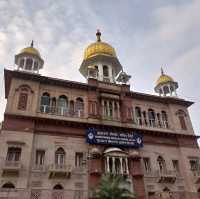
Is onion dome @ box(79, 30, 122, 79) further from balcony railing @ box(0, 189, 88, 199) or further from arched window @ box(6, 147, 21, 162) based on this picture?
balcony railing @ box(0, 189, 88, 199)

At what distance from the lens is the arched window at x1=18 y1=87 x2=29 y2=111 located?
2256 centimetres

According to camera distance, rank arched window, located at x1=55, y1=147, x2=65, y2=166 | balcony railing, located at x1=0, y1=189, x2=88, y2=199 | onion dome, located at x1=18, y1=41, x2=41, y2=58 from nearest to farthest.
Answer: balcony railing, located at x1=0, y1=189, x2=88, y2=199 → arched window, located at x1=55, y1=147, x2=65, y2=166 → onion dome, located at x1=18, y1=41, x2=41, y2=58

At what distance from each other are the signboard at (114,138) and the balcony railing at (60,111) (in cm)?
256

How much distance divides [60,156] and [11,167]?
4.45 meters

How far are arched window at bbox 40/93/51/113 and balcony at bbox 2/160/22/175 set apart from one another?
6.13m

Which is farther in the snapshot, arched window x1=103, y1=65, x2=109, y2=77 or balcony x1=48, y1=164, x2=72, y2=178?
arched window x1=103, y1=65, x2=109, y2=77

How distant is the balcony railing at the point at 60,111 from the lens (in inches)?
933

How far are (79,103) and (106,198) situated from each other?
1098cm

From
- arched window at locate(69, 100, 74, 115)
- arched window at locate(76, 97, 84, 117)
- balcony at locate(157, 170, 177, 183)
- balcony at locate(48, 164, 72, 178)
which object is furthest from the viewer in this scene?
arched window at locate(76, 97, 84, 117)

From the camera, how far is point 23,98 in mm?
23078

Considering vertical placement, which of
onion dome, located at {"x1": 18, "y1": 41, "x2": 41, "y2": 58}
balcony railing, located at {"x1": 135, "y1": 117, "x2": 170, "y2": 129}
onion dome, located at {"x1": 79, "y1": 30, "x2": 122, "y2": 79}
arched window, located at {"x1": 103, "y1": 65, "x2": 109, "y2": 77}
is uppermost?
onion dome, located at {"x1": 79, "y1": 30, "x2": 122, "y2": 79}

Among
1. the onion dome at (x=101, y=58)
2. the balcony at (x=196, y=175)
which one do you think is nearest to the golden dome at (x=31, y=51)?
the onion dome at (x=101, y=58)

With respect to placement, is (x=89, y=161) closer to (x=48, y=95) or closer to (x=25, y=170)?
(x=25, y=170)

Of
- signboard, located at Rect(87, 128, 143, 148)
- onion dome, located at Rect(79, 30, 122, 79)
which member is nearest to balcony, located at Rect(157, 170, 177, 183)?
signboard, located at Rect(87, 128, 143, 148)
